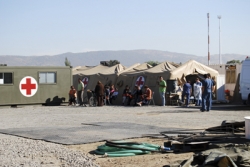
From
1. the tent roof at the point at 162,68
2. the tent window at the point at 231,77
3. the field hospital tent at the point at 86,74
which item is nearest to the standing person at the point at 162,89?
the tent roof at the point at 162,68

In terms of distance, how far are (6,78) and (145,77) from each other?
28.0 ft

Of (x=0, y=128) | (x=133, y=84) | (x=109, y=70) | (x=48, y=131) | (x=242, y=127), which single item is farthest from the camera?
(x=109, y=70)

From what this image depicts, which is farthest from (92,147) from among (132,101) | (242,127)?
(132,101)

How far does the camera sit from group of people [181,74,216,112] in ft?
75.4

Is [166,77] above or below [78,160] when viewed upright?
above

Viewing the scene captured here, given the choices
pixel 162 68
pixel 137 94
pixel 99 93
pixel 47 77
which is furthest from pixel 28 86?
pixel 162 68

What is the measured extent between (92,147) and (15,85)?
59.3 ft

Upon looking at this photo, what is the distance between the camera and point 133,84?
33.1 m

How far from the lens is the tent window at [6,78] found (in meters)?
28.6

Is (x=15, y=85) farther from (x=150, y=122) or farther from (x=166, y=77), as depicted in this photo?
(x=150, y=122)

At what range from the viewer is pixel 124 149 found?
10695mm

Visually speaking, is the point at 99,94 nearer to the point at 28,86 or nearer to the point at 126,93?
the point at 126,93

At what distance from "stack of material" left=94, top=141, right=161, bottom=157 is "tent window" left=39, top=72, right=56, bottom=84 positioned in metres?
19.6

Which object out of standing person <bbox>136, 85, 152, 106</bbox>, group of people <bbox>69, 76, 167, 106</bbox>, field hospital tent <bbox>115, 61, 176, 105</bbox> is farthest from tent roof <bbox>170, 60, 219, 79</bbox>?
standing person <bbox>136, 85, 152, 106</bbox>
